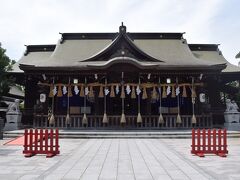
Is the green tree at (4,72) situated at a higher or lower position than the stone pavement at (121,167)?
higher

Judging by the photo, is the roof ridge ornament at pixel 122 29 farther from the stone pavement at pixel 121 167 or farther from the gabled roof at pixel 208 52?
the stone pavement at pixel 121 167

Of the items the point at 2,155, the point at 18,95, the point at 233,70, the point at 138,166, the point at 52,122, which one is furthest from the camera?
the point at 18,95

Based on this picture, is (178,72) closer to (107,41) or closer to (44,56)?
(107,41)

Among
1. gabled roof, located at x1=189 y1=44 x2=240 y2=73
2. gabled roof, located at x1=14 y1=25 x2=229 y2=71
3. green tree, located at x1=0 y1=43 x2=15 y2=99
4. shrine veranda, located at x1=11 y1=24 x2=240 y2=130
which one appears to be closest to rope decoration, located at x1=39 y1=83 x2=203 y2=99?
shrine veranda, located at x1=11 y1=24 x2=240 y2=130

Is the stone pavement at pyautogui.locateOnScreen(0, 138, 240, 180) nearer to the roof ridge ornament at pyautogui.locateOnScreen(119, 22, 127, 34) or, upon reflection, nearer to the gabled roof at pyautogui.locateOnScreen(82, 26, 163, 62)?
the gabled roof at pyautogui.locateOnScreen(82, 26, 163, 62)

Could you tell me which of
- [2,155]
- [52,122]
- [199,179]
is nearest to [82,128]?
[52,122]

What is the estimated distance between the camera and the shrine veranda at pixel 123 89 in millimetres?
22578

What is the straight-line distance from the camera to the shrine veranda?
2258cm

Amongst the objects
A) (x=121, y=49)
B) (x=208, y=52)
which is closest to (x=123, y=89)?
(x=121, y=49)

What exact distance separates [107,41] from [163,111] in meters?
10.7

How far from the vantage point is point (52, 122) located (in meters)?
22.1

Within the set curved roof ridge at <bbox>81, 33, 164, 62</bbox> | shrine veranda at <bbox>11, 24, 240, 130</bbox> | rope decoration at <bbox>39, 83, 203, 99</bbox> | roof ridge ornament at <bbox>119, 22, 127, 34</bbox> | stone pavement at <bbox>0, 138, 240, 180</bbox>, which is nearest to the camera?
stone pavement at <bbox>0, 138, 240, 180</bbox>

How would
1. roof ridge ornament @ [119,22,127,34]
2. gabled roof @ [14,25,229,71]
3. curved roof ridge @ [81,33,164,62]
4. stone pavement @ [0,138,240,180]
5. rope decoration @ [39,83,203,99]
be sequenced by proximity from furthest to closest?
roof ridge ornament @ [119,22,127,34] → curved roof ridge @ [81,33,164,62] → rope decoration @ [39,83,203,99] → gabled roof @ [14,25,229,71] → stone pavement @ [0,138,240,180]

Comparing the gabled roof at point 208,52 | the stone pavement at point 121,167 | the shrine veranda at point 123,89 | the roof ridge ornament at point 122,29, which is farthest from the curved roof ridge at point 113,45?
the stone pavement at point 121,167
